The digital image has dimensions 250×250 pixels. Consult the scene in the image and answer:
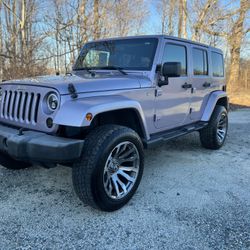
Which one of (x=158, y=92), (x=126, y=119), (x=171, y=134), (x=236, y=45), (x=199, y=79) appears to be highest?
(x=236, y=45)

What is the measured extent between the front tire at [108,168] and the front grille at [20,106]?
0.66 meters

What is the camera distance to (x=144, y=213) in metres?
3.04

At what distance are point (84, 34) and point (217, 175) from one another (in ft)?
26.3

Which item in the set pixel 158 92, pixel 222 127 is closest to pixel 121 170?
pixel 158 92

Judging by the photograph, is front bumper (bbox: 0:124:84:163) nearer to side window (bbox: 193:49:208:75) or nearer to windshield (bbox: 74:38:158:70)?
windshield (bbox: 74:38:158:70)

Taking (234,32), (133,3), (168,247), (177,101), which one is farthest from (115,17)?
(168,247)

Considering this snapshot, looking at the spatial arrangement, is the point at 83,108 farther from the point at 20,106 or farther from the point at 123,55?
the point at 123,55

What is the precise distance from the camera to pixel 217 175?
13.7 ft

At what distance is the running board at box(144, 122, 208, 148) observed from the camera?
373 cm

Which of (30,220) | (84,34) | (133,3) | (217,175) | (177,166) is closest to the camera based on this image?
(30,220)

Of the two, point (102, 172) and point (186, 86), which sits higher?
point (186, 86)

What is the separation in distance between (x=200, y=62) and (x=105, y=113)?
101 inches

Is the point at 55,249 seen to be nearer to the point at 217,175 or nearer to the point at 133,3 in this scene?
the point at 217,175

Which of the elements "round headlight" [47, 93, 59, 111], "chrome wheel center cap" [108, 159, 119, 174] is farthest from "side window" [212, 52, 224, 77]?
"round headlight" [47, 93, 59, 111]
